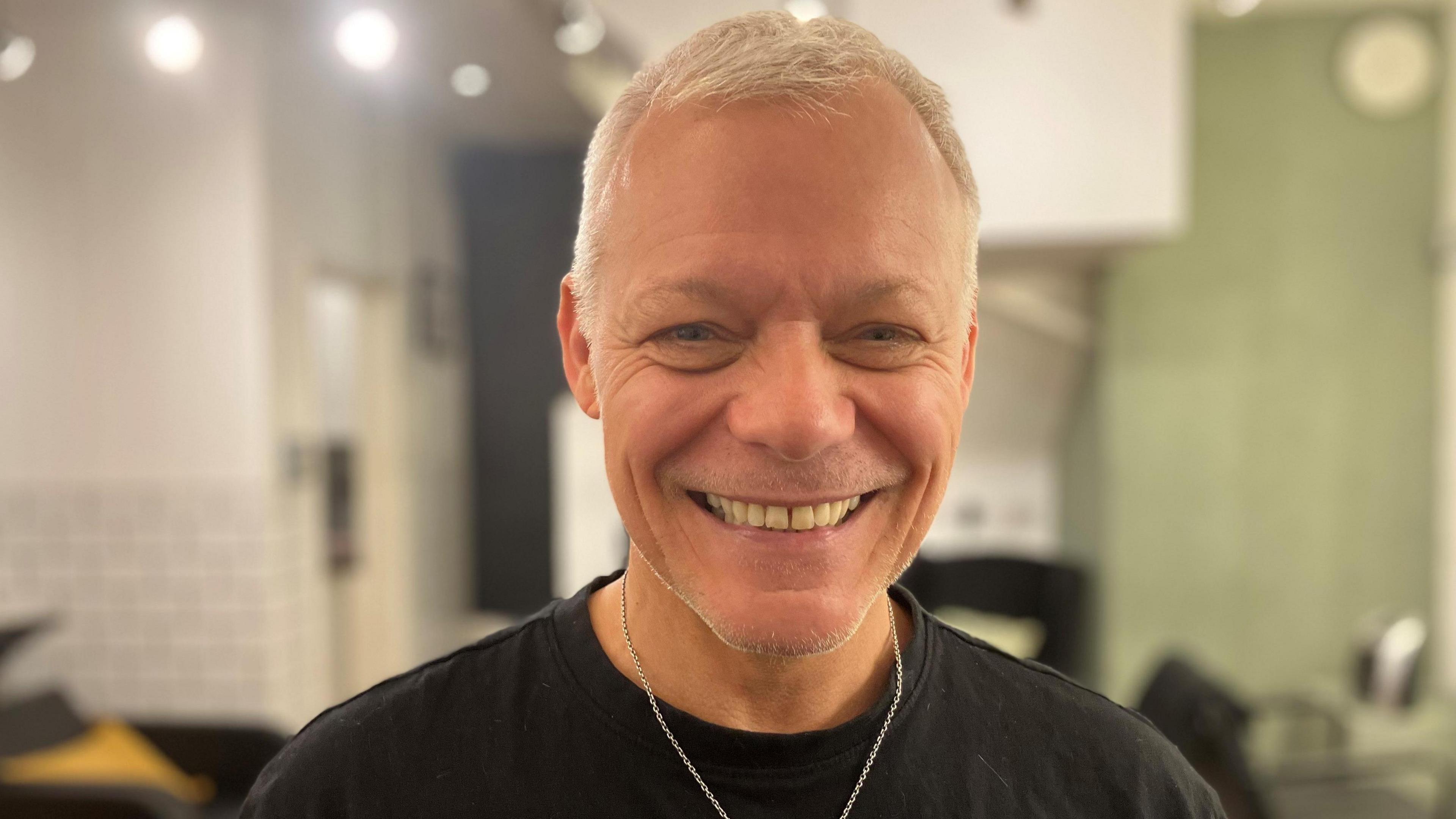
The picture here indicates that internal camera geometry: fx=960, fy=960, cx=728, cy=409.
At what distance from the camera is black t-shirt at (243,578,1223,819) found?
73 centimetres

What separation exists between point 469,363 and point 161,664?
7.55 ft

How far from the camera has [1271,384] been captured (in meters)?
3.38

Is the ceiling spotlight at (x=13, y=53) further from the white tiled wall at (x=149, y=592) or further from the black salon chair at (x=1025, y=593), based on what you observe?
the black salon chair at (x=1025, y=593)

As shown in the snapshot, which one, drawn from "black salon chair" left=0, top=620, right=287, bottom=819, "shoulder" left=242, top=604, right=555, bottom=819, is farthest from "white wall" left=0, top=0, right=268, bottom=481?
"shoulder" left=242, top=604, right=555, bottom=819

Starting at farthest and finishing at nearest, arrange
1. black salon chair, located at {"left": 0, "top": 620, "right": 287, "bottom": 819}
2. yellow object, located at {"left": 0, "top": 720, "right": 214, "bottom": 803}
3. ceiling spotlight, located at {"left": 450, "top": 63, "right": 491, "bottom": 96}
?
ceiling spotlight, located at {"left": 450, "top": 63, "right": 491, "bottom": 96}, black salon chair, located at {"left": 0, "top": 620, "right": 287, "bottom": 819}, yellow object, located at {"left": 0, "top": 720, "right": 214, "bottom": 803}

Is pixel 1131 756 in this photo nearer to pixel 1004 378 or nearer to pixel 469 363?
pixel 1004 378

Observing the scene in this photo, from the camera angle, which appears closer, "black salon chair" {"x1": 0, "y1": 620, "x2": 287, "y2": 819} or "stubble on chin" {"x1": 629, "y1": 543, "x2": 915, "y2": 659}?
"stubble on chin" {"x1": 629, "y1": 543, "x2": 915, "y2": 659}

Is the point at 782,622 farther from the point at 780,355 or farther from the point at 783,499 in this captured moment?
the point at 780,355

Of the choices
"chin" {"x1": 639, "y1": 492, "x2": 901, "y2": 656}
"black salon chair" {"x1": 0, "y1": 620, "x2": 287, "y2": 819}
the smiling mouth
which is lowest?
"black salon chair" {"x1": 0, "y1": 620, "x2": 287, "y2": 819}

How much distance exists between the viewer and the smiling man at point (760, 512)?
0.67 m

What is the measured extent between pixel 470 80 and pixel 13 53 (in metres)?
1.74

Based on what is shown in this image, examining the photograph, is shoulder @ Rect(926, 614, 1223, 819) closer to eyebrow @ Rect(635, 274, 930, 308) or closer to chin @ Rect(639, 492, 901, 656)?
chin @ Rect(639, 492, 901, 656)

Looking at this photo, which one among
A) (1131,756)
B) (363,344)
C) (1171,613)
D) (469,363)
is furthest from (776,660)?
(469,363)

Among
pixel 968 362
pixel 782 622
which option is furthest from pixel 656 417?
pixel 968 362
